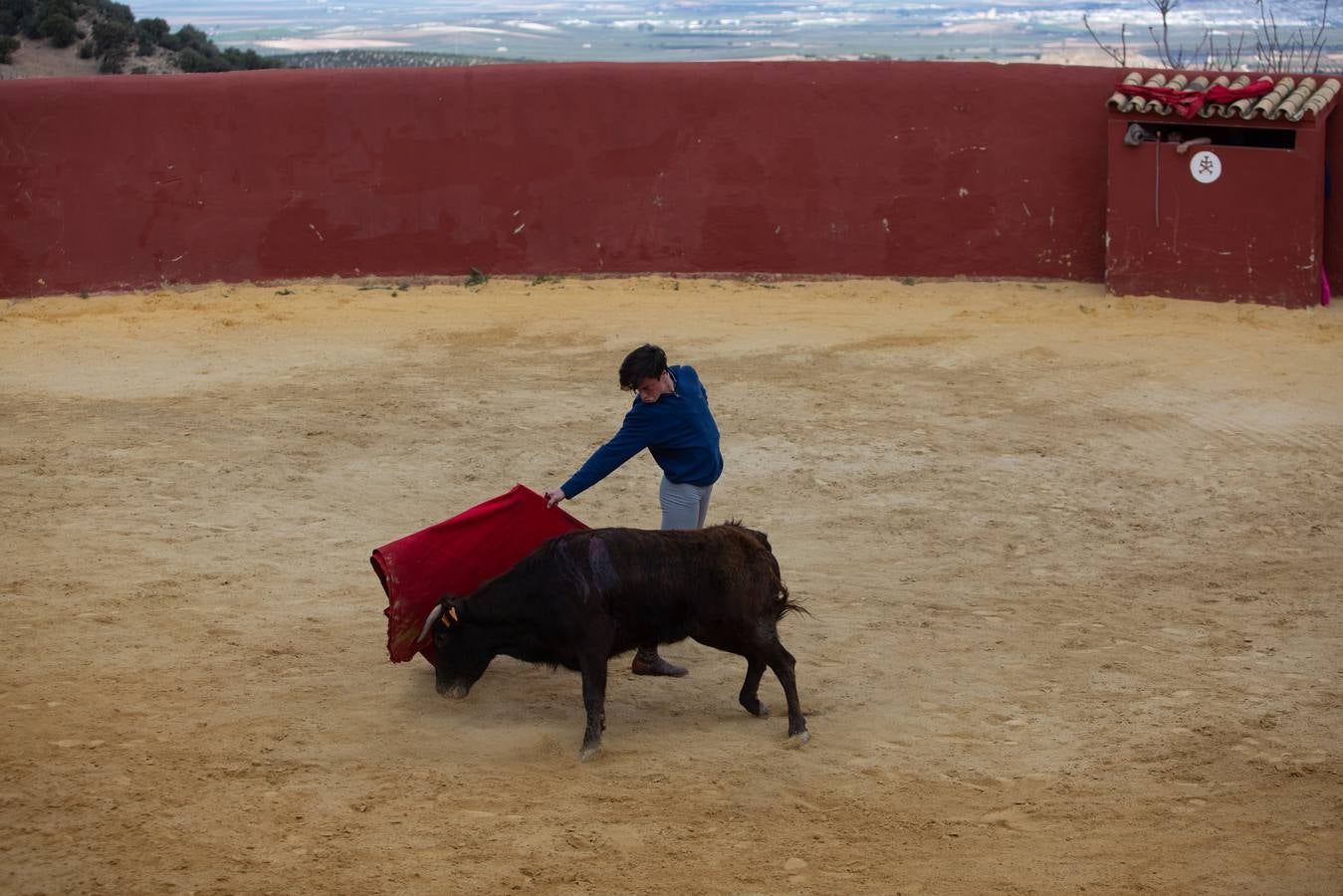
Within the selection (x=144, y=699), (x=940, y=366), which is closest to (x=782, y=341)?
(x=940, y=366)

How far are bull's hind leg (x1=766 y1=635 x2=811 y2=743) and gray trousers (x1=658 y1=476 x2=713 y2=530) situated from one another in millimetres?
820

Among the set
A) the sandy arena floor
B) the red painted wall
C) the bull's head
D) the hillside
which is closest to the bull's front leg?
the sandy arena floor

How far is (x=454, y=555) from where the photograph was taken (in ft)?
22.4

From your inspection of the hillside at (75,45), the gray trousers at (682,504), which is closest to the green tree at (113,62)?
the hillside at (75,45)

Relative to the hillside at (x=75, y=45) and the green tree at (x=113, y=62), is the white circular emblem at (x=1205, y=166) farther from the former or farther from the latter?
the green tree at (x=113, y=62)

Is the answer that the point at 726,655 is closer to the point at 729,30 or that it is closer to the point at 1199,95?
the point at 1199,95

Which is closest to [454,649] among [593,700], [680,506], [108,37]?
[593,700]

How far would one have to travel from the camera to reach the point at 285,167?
51.6 feet

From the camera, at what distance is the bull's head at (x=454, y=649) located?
6445mm

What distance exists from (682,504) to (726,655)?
34.2 inches

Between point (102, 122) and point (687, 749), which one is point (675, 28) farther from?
point (687, 749)

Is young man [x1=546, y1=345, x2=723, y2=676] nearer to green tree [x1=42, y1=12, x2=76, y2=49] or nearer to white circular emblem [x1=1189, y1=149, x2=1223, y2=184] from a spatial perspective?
white circular emblem [x1=1189, y1=149, x2=1223, y2=184]

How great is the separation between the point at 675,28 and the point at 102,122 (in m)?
84.3

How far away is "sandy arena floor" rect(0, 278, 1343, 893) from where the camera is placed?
17.5ft
